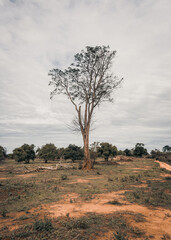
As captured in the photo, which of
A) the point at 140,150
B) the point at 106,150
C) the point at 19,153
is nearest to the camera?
the point at 19,153

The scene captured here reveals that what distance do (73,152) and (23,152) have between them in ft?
32.7

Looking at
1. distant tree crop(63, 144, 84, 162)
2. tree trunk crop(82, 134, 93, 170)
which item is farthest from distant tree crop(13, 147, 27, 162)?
tree trunk crop(82, 134, 93, 170)

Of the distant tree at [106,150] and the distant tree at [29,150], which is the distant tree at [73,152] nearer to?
the distant tree at [106,150]

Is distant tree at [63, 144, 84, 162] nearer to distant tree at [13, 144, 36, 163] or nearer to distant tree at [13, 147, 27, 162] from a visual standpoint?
distant tree at [13, 144, 36, 163]

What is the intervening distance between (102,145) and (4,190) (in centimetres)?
2499

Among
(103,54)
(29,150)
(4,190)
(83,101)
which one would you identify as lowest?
(4,190)

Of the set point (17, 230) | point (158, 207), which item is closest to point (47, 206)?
point (17, 230)

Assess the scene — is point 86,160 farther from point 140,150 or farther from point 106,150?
point 140,150

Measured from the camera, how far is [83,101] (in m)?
23.1

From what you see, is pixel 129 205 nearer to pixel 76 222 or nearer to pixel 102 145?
pixel 76 222

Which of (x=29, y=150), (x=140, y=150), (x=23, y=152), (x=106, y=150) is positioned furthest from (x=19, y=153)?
(x=140, y=150)

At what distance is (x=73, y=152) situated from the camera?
106 ft

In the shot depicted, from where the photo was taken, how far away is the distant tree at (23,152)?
2953cm

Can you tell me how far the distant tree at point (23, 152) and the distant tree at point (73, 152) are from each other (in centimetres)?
688
